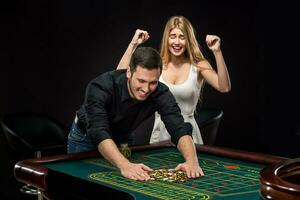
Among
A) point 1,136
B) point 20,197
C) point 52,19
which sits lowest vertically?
point 20,197

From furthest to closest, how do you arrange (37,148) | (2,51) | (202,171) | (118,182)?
1. (2,51)
2. (37,148)
3. (202,171)
4. (118,182)

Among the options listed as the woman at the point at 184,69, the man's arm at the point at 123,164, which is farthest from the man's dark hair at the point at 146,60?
the woman at the point at 184,69

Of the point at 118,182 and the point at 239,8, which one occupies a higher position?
the point at 239,8

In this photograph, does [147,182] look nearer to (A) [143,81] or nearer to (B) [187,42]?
(A) [143,81]

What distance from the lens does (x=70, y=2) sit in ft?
Result: 17.7

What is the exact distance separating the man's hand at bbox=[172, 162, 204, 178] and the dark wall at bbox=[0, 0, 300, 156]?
2738 mm

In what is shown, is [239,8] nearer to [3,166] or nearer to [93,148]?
[3,166]

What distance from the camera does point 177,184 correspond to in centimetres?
252

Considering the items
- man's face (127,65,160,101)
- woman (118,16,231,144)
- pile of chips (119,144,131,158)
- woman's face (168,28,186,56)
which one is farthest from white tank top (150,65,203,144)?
man's face (127,65,160,101)

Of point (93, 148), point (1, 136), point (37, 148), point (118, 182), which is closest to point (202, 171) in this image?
point (118, 182)

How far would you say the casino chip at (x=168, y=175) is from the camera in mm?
2589

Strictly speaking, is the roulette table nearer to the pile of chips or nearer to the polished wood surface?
the pile of chips

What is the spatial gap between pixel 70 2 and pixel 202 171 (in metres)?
3.04

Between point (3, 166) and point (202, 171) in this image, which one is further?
point (3, 166)
